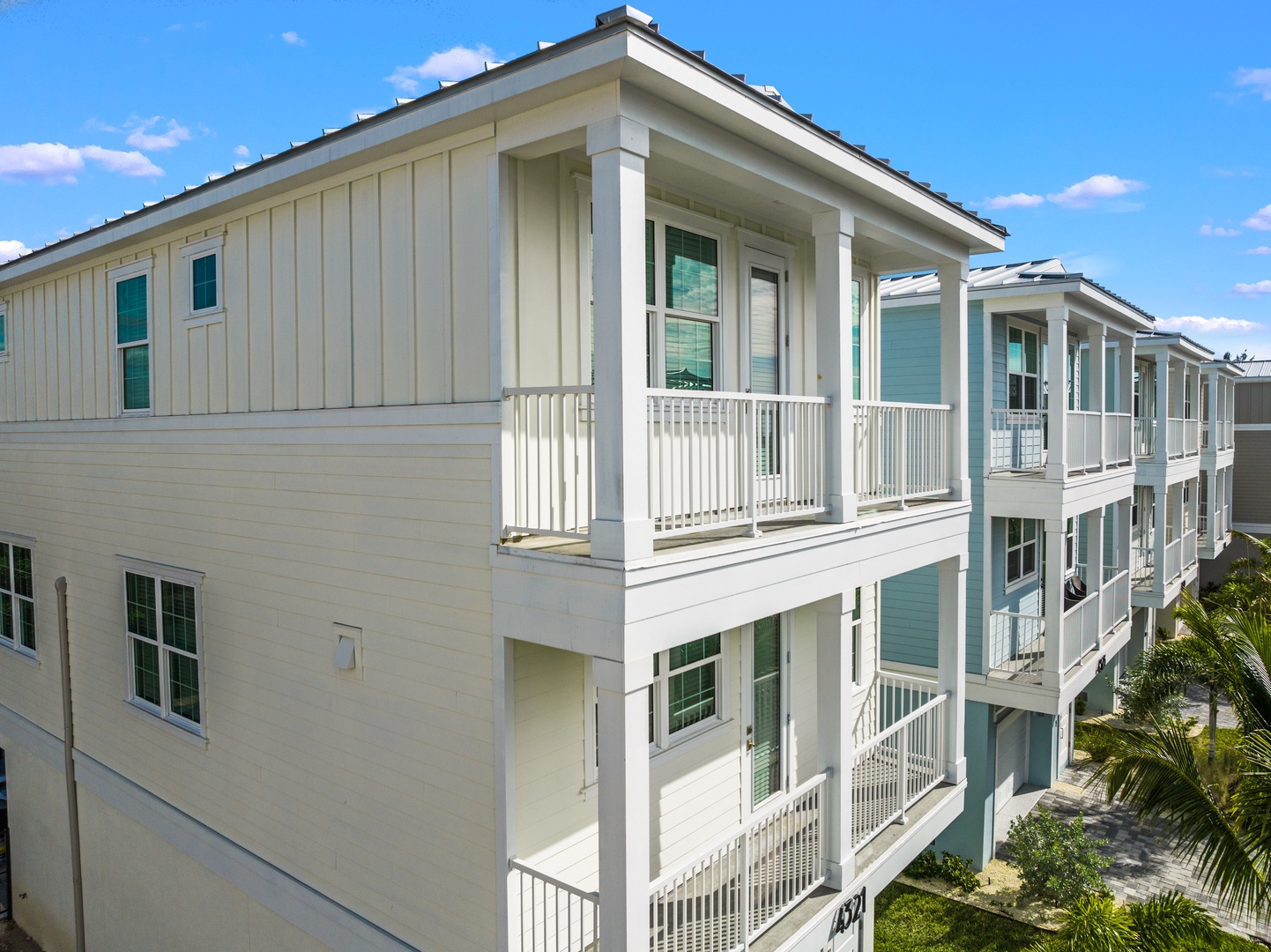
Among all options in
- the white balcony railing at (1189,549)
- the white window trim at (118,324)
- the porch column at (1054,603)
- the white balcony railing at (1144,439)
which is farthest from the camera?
the white balcony railing at (1189,549)

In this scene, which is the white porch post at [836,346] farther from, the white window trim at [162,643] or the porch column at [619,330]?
the white window trim at [162,643]

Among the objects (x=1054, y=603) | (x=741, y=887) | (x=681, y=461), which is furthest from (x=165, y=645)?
(x=1054, y=603)

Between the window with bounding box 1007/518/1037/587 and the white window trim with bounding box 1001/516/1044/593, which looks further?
the window with bounding box 1007/518/1037/587

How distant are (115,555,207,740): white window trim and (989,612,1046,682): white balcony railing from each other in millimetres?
11334

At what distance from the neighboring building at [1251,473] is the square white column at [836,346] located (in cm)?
3304

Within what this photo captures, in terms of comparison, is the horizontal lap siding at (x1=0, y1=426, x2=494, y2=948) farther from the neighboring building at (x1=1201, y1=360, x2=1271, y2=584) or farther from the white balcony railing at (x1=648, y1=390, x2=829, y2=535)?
the neighboring building at (x1=1201, y1=360, x2=1271, y2=584)

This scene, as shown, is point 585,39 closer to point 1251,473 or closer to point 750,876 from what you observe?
point 750,876

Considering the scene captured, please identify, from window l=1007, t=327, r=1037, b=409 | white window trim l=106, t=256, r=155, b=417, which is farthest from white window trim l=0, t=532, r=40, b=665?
window l=1007, t=327, r=1037, b=409

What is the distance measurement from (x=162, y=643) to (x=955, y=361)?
8983 millimetres

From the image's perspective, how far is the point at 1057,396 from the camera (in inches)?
516

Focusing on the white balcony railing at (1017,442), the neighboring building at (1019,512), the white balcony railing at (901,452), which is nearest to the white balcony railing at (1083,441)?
the neighboring building at (1019,512)

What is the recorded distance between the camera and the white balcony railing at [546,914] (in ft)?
18.5

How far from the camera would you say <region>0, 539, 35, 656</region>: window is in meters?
12.0

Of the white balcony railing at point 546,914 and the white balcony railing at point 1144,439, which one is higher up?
the white balcony railing at point 1144,439
